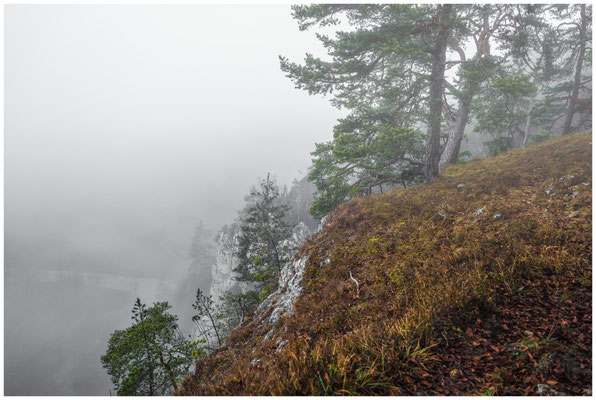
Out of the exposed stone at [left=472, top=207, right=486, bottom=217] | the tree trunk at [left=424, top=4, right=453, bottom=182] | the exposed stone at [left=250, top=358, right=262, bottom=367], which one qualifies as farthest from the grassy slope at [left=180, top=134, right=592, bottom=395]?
the tree trunk at [left=424, top=4, right=453, bottom=182]

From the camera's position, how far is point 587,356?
8.20ft

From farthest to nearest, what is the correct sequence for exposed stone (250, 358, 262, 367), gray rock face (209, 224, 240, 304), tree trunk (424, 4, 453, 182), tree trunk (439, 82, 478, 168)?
gray rock face (209, 224, 240, 304) < tree trunk (439, 82, 478, 168) < tree trunk (424, 4, 453, 182) < exposed stone (250, 358, 262, 367)

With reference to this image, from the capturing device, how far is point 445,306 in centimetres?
347

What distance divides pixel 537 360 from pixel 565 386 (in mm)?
245

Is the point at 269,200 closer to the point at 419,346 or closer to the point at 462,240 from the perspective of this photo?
the point at 462,240

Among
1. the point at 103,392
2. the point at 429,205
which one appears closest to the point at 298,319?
the point at 429,205

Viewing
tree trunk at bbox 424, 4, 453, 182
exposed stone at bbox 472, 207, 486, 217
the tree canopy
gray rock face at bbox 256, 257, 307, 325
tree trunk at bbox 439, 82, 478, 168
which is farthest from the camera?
tree trunk at bbox 439, 82, 478, 168

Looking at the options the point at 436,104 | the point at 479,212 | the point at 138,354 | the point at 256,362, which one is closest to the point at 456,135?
the point at 436,104

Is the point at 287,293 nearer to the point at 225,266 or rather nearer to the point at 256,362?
the point at 256,362

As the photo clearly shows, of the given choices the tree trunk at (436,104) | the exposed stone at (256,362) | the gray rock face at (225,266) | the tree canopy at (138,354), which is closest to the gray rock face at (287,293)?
the exposed stone at (256,362)

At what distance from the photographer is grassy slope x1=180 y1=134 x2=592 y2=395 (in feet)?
8.73

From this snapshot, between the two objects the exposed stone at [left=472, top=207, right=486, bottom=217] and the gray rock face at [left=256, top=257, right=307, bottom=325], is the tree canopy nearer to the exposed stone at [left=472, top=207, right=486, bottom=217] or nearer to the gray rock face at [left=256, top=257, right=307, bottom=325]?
the gray rock face at [left=256, top=257, right=307, bottom=325]

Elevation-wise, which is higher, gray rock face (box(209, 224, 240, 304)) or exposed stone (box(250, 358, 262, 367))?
gray rock face (box(209, 224, 240, 304))

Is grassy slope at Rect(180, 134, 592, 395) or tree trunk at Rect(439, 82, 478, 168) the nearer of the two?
grassy slope at Rect(180, 134, 592, 395)
